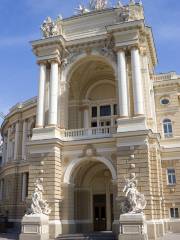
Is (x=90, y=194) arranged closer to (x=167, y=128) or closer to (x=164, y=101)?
(x=167, y=128)

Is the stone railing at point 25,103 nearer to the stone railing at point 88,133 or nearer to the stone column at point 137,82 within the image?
the stone railing at point 88,133

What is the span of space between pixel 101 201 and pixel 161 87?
12742mm

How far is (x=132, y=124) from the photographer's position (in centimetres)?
2530

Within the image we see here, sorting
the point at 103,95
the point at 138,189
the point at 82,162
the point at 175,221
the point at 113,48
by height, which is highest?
the point at 113,48

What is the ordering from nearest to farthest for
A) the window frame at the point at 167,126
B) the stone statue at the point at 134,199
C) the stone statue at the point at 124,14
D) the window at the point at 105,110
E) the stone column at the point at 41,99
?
the stone statue at the point at 134,199, the stone column at the point at 41,99, the stone statue at the point at 124,14, the window frame at the point at 167,126, the window at the point at 105,110

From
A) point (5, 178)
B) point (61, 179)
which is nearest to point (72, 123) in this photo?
point (61, 179)

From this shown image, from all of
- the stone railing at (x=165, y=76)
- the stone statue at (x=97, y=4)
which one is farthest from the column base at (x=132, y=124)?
the stone statue at (x=97, y=4)

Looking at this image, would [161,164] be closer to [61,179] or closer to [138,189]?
[138,189]

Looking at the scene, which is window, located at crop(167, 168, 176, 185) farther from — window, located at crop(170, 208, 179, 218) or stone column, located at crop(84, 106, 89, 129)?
stone column, located at crop(84, 106, 89, 129)

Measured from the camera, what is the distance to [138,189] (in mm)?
23625

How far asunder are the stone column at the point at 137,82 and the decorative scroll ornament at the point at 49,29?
7967 mm

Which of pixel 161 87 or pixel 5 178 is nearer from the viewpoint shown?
pixel 161 87

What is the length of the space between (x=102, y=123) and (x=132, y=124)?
7754mm

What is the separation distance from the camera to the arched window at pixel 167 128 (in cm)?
3158
